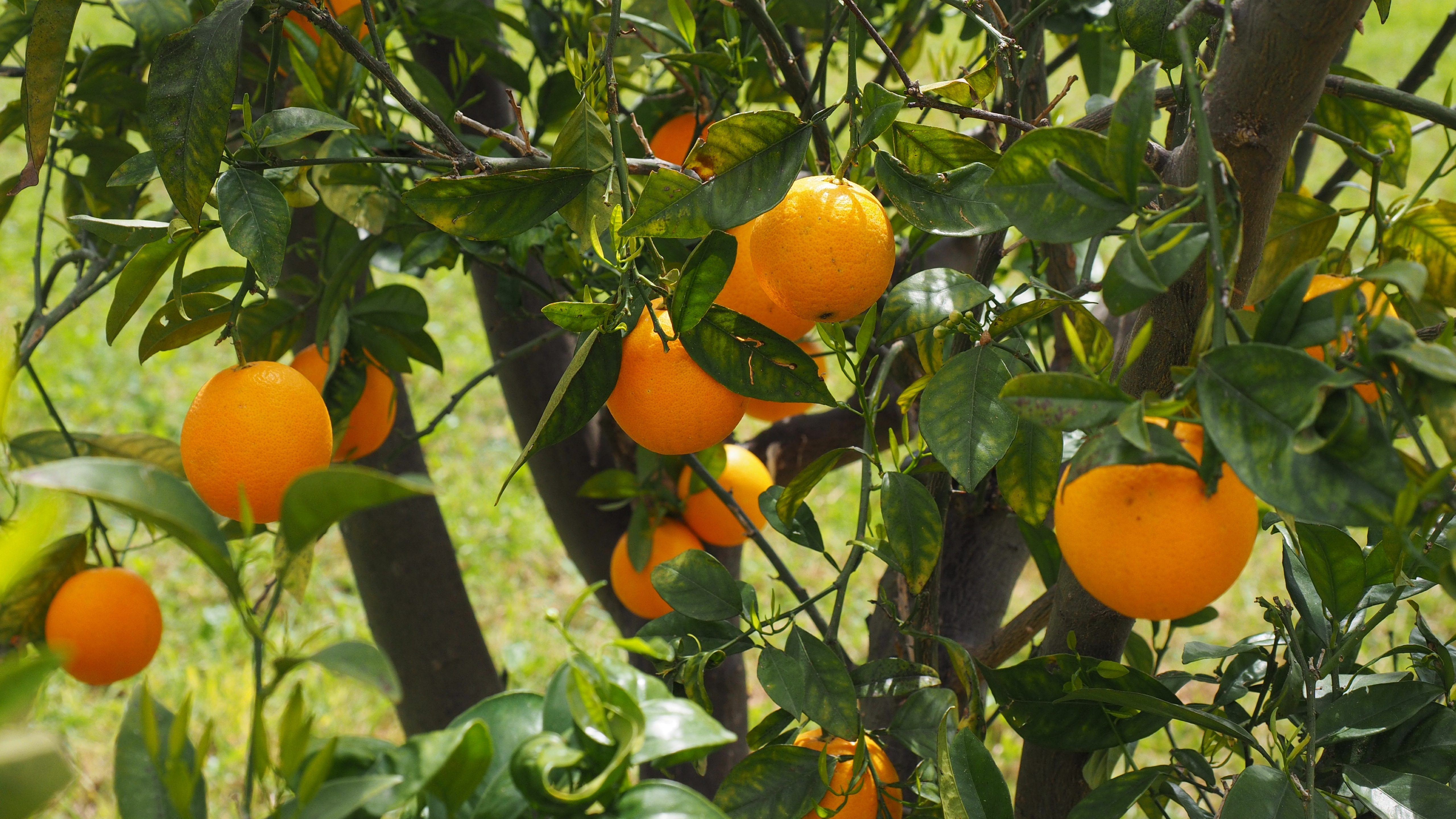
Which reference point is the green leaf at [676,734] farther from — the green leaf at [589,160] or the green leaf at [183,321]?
the green leaf at [183,321]

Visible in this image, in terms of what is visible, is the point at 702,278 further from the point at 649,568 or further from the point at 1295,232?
the point at 649,568

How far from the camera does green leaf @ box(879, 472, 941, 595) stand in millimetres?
594

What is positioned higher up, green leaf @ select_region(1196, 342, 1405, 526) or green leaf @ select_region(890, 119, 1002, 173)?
green leaf @ select_region(890, 119, 1002, 173)

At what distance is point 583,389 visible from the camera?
0.55m

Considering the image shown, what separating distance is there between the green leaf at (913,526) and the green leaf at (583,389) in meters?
0.17

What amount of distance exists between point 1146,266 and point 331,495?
0.98 feet

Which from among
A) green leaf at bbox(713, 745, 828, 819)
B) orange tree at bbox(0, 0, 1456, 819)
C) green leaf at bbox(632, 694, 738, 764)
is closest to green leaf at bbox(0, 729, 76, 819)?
orange tree at bbox(0, 0, 1456, 819)

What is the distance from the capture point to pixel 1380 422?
36 centimetres

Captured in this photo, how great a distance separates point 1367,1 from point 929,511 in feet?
1.07

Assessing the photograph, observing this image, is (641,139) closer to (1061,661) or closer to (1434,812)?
(1061,661)

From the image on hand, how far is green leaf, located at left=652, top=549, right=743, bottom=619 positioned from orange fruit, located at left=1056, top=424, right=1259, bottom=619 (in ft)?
0.79

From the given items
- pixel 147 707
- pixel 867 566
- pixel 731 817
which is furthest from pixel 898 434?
pixel 867 566

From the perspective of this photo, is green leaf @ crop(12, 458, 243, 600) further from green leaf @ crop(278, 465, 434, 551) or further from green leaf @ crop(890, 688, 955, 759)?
green leaf @ crop(890, 688, 955, 759)

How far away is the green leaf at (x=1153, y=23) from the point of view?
0.56 metres
